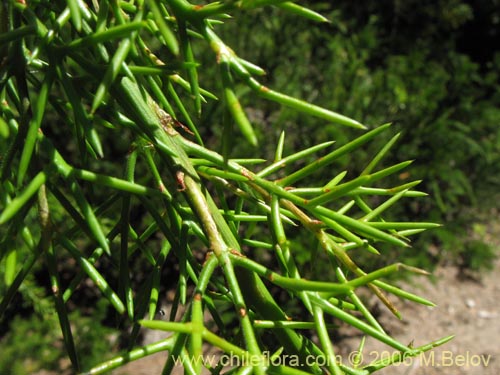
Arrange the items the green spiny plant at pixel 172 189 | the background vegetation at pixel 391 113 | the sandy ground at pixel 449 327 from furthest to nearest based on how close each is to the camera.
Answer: the sandy ground at pixel 449 327 < the background vegetation at pixel 391 113 < the green spiny plant at pixel 172 189

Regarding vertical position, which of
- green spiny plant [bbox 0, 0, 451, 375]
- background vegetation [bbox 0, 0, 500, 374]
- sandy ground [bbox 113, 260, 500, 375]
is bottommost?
sandy ground [bbox 113, 260, 500, 375]

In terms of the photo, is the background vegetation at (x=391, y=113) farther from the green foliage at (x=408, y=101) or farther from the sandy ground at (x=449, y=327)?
the sandy ground at (x=449, y=327)

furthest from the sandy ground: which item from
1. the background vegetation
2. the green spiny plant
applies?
the green spiny plant

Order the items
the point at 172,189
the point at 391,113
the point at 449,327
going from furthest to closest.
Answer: the point at 449,327, the point at 391,113, the point at 172,189

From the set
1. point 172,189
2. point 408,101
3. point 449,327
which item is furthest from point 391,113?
point 172,189

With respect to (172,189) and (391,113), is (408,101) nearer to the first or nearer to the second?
(391,113)

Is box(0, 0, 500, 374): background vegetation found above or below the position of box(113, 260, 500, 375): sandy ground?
above

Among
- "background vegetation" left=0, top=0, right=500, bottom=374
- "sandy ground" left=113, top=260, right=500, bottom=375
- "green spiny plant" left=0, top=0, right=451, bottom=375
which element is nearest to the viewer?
"green spiny plant" left=0, top=0, right=451, bottom=375

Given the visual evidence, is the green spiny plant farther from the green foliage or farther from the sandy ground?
the sandy ground

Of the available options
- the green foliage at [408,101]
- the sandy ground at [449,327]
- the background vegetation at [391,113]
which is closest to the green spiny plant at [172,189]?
the background vegetation at [391,113]
